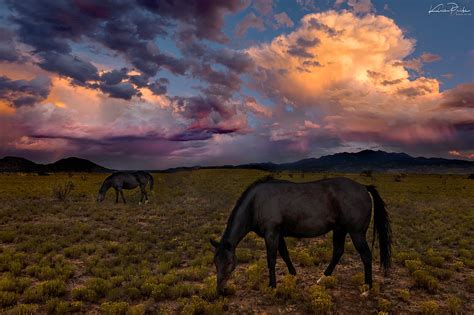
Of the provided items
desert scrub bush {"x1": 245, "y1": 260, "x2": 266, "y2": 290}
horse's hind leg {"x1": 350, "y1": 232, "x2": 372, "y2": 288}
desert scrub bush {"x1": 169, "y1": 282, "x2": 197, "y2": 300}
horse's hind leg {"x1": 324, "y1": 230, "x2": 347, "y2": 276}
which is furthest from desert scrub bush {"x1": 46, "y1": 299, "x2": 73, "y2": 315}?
horse's hind leg {"x1": 350, "y1": 232, "x2": 372, "y2": 288}

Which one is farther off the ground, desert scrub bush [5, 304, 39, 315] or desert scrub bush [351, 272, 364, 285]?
desert scrub bush [5, 304, 39, 315]

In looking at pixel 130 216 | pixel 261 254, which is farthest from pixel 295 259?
pixel 130 216

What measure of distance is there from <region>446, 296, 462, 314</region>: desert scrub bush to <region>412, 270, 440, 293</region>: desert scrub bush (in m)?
0.86

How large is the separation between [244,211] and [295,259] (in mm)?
4346

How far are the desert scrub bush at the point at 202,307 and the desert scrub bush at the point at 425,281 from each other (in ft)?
19.9

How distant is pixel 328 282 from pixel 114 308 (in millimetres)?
5917

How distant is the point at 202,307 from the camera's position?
7.47 metres

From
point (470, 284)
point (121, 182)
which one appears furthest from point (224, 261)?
point (121, 182)

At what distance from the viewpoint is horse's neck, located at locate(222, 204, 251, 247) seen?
8.41m

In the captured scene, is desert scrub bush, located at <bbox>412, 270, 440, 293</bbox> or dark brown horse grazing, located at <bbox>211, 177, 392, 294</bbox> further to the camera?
desert scrub bush, located at <bbox>412, 270, 440, 293</bbox>

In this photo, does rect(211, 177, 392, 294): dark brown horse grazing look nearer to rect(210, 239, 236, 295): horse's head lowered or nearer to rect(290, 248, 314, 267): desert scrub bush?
rect(210, 239, 236, 295): horse's head lowered

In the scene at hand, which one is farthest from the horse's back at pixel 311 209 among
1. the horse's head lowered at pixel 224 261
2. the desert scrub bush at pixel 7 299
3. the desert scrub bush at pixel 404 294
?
the desert scrub bush at pixel 7 299

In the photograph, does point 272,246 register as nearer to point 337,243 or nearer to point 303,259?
point 337,243

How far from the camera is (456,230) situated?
1814 centimetres
